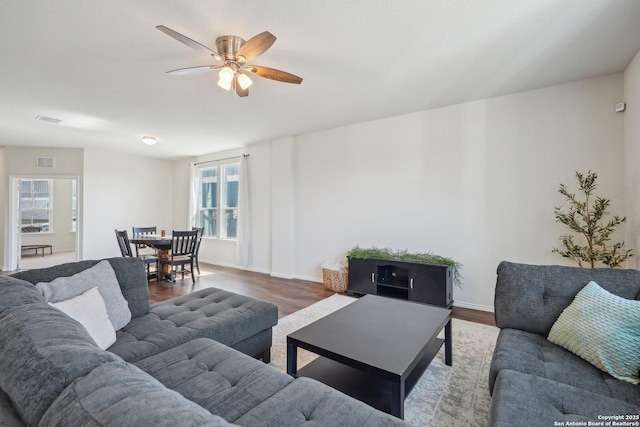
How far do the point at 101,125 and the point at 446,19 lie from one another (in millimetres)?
5111

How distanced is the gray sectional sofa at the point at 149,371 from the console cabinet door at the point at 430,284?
2.12 meters

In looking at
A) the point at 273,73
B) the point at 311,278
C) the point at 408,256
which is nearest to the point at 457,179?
the point at 408,256

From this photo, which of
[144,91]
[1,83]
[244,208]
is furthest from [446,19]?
[244,208]

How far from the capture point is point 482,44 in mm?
2441

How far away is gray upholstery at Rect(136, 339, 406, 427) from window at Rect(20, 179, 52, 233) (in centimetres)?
982

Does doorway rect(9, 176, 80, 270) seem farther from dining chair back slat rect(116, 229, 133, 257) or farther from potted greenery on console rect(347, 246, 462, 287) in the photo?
potted greenery on console rect(347, 246, 462, 287)

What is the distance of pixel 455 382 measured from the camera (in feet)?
6.67

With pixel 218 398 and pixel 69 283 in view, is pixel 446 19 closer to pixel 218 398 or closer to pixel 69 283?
pixel 218 398

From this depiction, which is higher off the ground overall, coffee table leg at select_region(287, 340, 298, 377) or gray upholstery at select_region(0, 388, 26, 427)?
gray upholstery at select_region(0, 388, 26, 427)

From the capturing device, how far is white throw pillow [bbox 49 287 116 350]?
60.0 inches

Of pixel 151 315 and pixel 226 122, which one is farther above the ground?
pixel 226 122

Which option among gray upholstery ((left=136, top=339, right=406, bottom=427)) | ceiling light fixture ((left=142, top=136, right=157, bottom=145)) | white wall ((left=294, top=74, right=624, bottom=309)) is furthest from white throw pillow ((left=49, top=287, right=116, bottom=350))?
ceiling light fixture ((left=142, top=136, right=157, bottom=145))

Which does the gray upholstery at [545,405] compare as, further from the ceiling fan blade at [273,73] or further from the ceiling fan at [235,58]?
the ceiling fan blade at [273,73]

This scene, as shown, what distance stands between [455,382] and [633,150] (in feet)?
8.77
